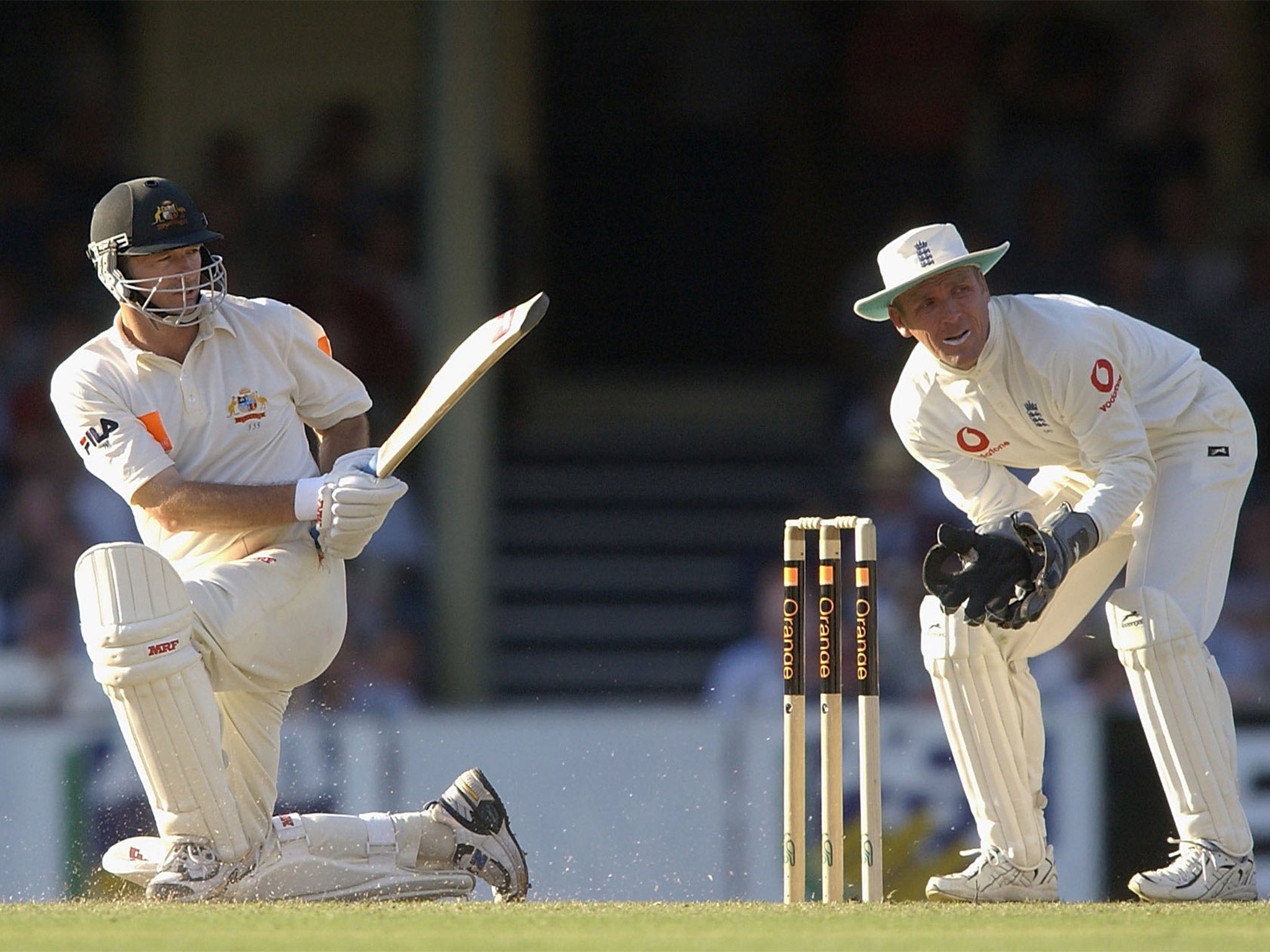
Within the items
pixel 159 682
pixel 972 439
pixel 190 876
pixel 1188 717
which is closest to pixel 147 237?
pixel 159 682

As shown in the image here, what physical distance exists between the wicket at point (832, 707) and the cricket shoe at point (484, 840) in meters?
0.54

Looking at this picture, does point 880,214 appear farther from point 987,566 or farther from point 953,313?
point 987,566

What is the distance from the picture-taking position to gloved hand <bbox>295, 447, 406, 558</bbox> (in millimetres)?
3650

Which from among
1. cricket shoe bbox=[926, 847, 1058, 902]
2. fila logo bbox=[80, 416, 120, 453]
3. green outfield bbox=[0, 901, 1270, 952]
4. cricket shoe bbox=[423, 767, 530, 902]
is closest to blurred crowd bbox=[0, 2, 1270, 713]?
cricket shoe bbox=[423, 767, 530, 902]

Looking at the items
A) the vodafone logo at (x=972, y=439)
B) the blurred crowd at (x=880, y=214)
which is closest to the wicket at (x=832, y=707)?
the vodafone logo at (x=972, y=439)

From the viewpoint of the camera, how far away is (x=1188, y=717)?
12.1 ft

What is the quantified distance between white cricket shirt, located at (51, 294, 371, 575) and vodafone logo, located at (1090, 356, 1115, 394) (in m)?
1.37

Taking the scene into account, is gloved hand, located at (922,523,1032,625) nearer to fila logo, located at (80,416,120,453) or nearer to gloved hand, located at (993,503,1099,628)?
gloved hand, located at (993,503,1099,628)

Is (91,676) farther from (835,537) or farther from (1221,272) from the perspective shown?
(1221,272)

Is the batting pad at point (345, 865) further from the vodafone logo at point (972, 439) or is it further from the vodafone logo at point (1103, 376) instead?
the vodafone logo at point (1103, 376)

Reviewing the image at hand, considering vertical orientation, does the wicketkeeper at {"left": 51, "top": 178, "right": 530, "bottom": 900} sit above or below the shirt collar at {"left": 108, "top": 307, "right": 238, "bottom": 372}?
below

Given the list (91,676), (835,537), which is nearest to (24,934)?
(835,537)

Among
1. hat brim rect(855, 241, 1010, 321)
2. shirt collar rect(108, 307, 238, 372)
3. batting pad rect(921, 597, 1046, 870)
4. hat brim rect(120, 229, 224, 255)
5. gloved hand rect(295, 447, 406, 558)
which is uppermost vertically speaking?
hat brim rect(120, 229, 224, 255)

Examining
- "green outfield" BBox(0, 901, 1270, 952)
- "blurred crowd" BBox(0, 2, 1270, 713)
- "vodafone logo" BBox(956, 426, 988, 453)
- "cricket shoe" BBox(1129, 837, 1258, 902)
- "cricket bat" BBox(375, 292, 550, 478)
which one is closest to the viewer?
"green outfield" BBox(0, 901, 1270, 952)
